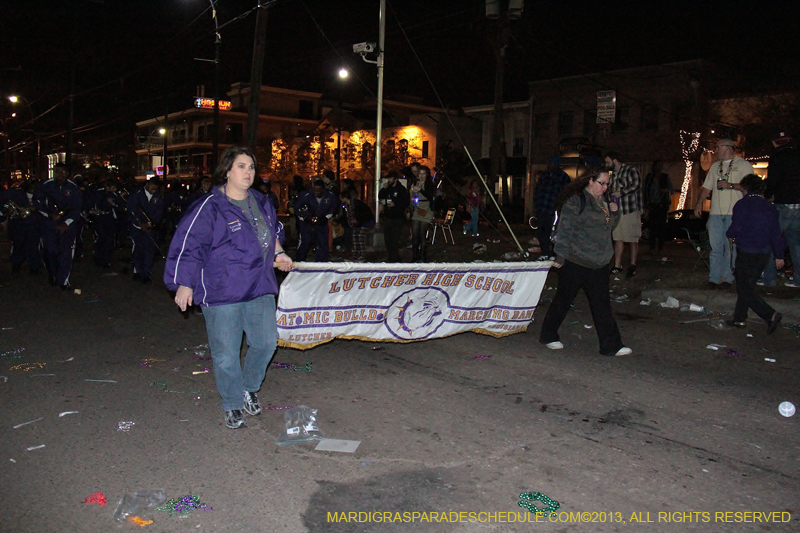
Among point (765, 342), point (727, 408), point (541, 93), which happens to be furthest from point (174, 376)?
point (541, 93)

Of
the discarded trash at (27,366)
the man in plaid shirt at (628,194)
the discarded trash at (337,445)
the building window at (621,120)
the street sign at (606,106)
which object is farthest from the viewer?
the building window at (621,120)

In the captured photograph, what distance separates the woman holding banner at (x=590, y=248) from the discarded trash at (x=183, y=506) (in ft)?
14.3

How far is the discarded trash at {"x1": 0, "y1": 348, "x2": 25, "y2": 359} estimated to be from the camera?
6.62 metres

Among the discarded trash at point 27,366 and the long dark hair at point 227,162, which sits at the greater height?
the long dark hair at point 227,162

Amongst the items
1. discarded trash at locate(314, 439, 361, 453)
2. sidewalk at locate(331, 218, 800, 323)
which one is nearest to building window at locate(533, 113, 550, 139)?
sidewalk at locate(331, 218, 800, 323)

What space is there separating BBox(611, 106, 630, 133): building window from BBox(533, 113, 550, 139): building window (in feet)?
14.2

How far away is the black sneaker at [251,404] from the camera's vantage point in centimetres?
489

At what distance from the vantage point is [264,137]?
6756 cm

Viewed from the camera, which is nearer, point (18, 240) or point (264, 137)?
point (18, 240)

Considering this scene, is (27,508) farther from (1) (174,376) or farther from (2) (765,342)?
(2) (765,342)

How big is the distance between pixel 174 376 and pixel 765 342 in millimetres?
6402

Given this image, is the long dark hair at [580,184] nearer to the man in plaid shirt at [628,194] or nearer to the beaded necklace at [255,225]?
the beaded necklace at [255,225]

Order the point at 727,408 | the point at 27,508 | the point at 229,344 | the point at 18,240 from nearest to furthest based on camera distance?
1. the point at 27,508
2. the point at 229,344
3. the point at 727,408
4. the point at 18,240

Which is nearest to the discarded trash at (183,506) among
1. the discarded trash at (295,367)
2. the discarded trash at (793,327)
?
the discarded trash at (295,367)
